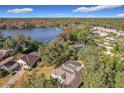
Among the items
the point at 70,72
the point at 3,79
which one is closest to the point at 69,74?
the point at 70,72

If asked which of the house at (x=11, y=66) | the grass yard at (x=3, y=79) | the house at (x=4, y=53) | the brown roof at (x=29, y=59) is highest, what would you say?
the house at (x=4, y=53)

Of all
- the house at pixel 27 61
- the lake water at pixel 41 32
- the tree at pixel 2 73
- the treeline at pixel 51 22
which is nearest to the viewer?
the treeline at pixel 51 22

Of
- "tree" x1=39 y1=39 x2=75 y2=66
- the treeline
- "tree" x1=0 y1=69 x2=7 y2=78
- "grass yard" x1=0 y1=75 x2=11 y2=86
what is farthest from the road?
the treeline

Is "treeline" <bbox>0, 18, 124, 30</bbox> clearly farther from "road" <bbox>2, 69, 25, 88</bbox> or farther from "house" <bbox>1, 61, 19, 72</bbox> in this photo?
"road" <bbox>2, 69, 25, 88</bbox>

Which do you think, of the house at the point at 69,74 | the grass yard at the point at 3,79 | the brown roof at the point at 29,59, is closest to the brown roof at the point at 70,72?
the house at the point at 69,74

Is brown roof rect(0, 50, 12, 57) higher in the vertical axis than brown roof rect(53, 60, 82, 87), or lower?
higher

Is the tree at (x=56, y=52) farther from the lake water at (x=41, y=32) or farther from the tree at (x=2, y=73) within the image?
the tree at (x=2, y=73)
